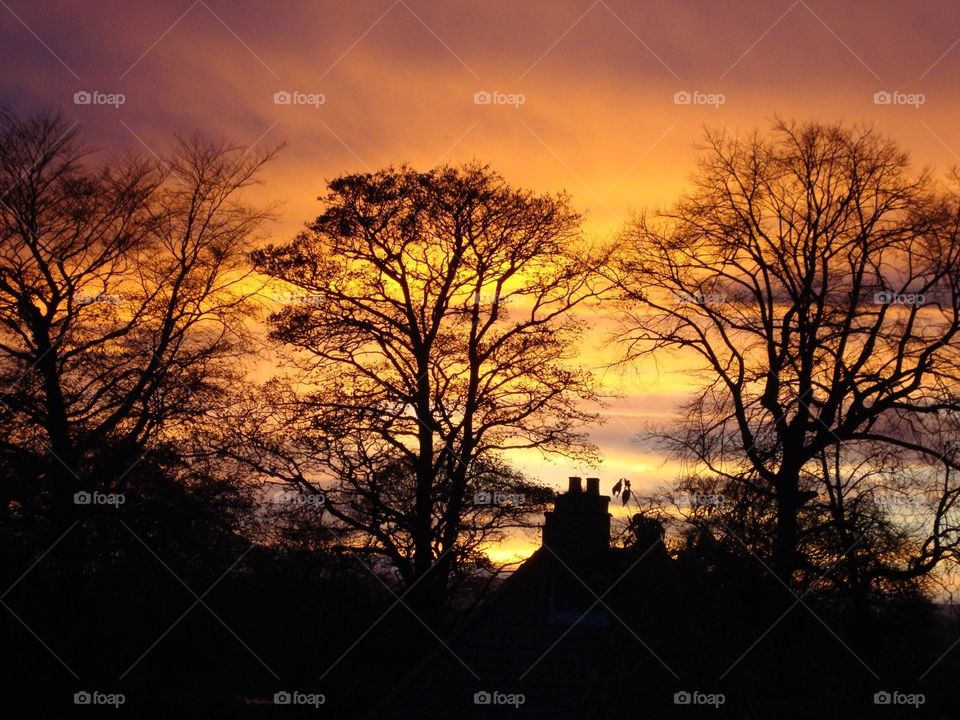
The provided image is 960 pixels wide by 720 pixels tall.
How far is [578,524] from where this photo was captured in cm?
2300

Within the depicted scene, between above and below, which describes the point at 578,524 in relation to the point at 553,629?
above

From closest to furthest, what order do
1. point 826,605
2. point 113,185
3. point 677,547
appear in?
point 826,605, point 677,547, point 113,185

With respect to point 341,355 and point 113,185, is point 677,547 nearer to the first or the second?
point 341,355

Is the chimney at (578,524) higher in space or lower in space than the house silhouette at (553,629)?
higher

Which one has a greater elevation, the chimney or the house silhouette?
the chimney

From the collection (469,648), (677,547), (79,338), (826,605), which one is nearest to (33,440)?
(79,338)

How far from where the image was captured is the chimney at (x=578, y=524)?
893 inches

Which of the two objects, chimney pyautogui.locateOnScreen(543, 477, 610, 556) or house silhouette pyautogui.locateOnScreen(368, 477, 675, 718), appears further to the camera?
chimney pyautogui.locateOnScreen(543, 477, 610, 556)

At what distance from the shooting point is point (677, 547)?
21312mm

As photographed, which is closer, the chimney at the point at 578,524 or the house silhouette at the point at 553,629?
the house silhouette at the point at 553,629

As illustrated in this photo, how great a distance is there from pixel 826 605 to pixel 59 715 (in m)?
14.4

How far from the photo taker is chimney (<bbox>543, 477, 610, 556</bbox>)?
74.4 ft

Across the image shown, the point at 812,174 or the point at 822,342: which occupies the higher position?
the point at 812,174

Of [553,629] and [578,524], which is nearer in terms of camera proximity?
[553,629]
